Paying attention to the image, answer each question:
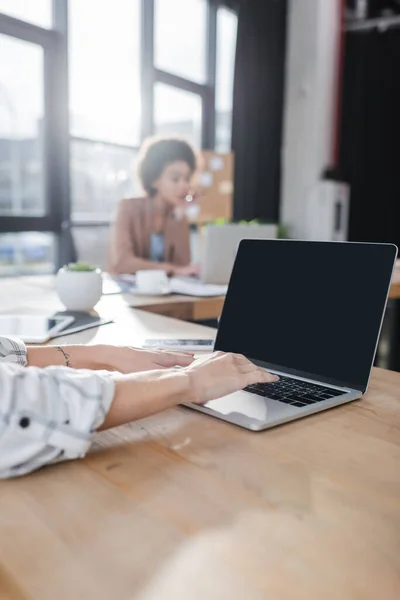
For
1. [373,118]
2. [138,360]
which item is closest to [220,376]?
[138,360]

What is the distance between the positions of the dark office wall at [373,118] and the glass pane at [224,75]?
1.20 meters

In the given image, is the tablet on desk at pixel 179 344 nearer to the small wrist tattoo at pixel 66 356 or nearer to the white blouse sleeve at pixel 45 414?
the small wrist tattoo at pixel 66 356

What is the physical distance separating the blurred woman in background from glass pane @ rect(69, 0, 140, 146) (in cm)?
122

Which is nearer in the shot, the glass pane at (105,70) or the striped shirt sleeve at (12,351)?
the striped shirt sleeve at (12,351)

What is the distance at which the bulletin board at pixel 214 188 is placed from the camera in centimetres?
466

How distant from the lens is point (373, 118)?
542cm

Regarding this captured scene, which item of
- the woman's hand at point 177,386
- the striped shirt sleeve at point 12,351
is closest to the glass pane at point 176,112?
the striped shirt sleeve at point 12,351

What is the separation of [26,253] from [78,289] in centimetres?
247

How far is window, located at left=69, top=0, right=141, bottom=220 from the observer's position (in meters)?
3.91

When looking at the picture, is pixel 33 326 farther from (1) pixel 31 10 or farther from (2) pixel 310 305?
(1) pixel 31 10

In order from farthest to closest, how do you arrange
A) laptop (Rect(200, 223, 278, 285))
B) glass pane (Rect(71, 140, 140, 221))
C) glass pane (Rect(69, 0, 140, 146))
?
1. glass pane (Rect(71, 140, 140, 221))
2. glass pane (Rect(69, 0, 140, 146))
3. laptop (Rect(200, 223, 278, 285))

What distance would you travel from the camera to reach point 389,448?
2.16 ft

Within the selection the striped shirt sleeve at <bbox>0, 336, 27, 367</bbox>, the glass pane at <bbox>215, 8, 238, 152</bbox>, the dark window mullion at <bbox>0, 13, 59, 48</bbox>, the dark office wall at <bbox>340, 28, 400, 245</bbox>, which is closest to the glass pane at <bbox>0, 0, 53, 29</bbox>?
the dark window mullion at <bbox>0, 13, 59, 48</bbox>

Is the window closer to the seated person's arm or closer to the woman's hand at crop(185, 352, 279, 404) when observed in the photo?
the seated person's arm
